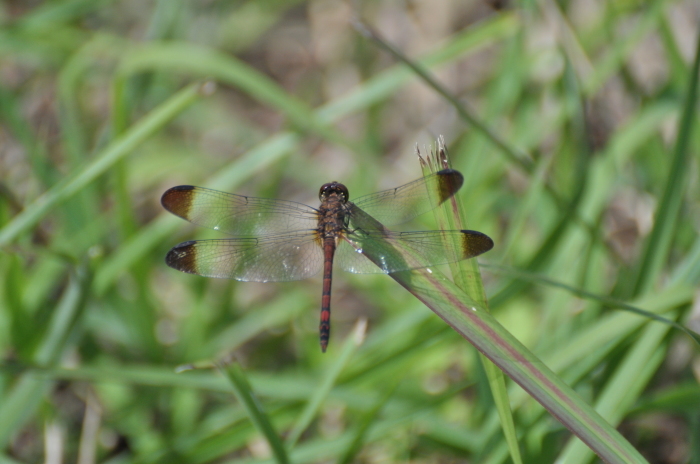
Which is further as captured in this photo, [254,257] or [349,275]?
[349,275]

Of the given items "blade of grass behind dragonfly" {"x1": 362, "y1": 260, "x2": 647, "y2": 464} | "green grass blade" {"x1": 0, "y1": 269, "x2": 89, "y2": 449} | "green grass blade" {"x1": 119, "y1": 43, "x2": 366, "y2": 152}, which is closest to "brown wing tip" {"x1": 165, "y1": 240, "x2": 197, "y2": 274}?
"green grass blade" {"x1": 0, "y1": 269, "x2": 89, "y2": 449}

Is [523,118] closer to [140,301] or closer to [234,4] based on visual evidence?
[140,301]

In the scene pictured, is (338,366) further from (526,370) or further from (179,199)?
(179,199)

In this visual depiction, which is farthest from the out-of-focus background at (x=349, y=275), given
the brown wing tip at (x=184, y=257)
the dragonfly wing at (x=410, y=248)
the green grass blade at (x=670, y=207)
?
the brown wing tip at (x=184, y=257)

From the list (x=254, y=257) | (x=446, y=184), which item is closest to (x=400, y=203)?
(x=254, y=257)

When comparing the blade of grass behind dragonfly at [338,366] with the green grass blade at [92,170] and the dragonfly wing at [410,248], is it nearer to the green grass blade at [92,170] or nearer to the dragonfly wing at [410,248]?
the dragonfly wing at [410,248]

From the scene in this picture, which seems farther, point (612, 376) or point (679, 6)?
point (679, 6)

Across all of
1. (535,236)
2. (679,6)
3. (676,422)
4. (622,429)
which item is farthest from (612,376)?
(679,6)
